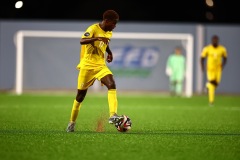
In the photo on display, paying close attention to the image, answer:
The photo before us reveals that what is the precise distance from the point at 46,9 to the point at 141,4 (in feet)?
21.6

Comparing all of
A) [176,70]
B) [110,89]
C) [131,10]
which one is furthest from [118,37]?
[110,89]

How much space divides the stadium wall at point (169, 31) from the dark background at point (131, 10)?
1068cm

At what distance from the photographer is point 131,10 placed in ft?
143

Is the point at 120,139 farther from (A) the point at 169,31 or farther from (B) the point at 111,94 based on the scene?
(A) the point at 169,31

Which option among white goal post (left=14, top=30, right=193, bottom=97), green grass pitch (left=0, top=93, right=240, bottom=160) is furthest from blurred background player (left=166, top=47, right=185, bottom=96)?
green grass pitch (left=0, top=93, right=240, bottom=160)

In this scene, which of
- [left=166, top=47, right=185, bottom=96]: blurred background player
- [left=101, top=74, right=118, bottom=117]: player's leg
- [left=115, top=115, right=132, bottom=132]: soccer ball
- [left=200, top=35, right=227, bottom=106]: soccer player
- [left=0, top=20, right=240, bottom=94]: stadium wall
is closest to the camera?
[left=115, top=115, right=132, bottom=132]: soccer ball

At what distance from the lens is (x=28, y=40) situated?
2967 cm

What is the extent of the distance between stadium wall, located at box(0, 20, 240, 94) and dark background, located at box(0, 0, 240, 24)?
1068 cm

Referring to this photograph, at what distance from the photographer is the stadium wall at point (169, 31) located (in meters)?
31.0

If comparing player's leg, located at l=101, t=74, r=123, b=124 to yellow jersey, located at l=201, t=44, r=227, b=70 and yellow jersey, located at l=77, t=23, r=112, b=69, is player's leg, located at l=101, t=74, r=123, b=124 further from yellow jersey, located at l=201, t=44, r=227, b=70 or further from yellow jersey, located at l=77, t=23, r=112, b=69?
yellow jersey, located at l=201, t=44, r=227, b=70

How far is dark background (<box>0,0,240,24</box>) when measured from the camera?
43.1m

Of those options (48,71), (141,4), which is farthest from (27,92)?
(141,4)

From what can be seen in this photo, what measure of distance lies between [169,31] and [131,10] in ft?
37.9

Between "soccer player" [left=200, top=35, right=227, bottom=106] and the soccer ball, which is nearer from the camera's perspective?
the soccer ball
